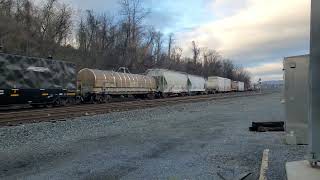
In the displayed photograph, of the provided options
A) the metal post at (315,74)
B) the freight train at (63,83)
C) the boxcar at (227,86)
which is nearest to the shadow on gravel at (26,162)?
the metal post at (315,74)

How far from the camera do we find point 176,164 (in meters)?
8.38

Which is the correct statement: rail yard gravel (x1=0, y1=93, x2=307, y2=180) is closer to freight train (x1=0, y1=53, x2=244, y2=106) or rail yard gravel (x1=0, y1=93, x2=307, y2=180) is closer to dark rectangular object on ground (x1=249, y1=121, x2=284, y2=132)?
dark rectangular object on ground (x1=249, y1=121, x2=284, y2=132)

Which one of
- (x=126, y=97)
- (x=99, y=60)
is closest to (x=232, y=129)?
(x=126, y=97)

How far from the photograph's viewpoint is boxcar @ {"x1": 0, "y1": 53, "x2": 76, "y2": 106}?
2534cm

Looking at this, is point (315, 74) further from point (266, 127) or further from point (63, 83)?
point (63, 83)

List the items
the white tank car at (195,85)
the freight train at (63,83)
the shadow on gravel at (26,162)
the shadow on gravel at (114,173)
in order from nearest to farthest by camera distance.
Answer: the shadow on gravel at (114,173), the shadow on gravel at (26,162), the freight train at (63,83), the white tank car at (195,85)

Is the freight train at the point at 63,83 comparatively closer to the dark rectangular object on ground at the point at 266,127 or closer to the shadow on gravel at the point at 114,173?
the dark rectangular object on ground at the point at 266,127

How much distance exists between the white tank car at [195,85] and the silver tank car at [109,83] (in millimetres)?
18584

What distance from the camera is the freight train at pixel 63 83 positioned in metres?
25.8

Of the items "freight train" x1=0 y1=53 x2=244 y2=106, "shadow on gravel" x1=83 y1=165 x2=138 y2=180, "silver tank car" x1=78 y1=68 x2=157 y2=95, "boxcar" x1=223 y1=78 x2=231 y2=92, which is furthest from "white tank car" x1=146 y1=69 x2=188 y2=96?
"shadow on gravel" x1=83 y1=165 x2=138 y2=180

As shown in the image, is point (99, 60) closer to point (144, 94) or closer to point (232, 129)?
point (144, 94)

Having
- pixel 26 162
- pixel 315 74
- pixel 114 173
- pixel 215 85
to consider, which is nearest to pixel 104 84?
pixel 26 162

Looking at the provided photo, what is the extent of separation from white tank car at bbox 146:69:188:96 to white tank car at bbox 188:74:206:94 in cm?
354

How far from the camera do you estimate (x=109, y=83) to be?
39.1 m
